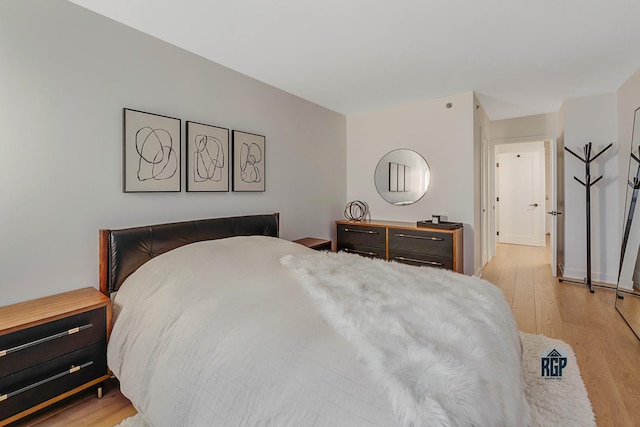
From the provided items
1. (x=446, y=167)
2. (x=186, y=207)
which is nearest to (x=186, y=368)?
(x=186, y=207)

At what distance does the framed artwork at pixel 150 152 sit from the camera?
7.04ft

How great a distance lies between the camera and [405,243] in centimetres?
361

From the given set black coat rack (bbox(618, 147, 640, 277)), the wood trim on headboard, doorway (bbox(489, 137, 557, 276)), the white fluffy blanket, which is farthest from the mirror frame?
the wood trim on headboard

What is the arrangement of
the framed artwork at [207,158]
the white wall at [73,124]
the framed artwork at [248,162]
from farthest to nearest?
1. the framed artwork at [248,162]
2. the framed artwork at [207,158]
3. the white wall at [73,124]

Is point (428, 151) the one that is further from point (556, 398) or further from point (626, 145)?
point (556, 398)

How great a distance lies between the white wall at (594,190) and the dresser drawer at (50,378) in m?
5.15

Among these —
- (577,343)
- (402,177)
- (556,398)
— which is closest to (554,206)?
(402,177)

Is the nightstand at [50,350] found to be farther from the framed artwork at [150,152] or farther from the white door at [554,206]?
the white door at [554,206]

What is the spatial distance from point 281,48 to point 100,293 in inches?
87.7

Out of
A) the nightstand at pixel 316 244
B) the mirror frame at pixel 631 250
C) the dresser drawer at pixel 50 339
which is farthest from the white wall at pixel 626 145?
the dresser drawer at pixel 50 339

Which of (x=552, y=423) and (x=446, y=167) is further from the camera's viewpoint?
(x=446, y=167)

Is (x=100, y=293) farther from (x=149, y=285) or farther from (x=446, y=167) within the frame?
(x=446, y=167)

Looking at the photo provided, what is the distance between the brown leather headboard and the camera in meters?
2.02

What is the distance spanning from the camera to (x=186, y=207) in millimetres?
2531
